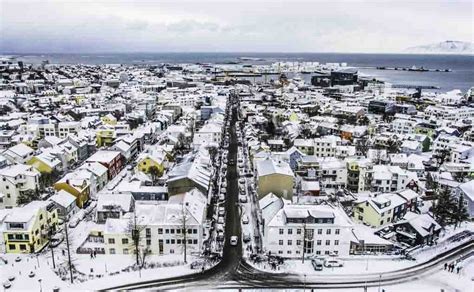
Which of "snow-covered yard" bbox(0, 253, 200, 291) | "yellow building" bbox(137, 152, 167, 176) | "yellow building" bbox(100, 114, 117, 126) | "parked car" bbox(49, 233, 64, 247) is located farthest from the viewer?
"yellow building" bbox(100, 114, 117, 126)

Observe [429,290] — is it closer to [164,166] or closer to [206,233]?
[206,233]

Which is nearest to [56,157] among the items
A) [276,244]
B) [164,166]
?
[164,166]

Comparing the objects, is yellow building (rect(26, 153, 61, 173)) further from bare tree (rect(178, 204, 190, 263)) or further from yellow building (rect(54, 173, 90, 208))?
bare tree (rect(178, 204, 190, 263))

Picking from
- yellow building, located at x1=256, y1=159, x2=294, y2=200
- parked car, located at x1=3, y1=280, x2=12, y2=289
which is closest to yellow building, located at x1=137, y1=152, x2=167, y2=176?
yellow building, located at x1=256, y1=159, x2=294, y2=200

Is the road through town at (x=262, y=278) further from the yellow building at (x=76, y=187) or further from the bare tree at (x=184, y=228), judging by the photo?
the yellow building at (x=76, y=187)

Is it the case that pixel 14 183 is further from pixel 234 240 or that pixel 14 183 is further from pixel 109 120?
pixel 109 120

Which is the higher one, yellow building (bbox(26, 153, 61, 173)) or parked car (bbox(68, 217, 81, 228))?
yellow building (bbox(26, 153, 61, 173))

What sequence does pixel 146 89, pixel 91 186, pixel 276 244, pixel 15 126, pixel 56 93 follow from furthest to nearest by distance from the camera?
pixel 146 89, pixel 56 93, pixel 15 126, pixel 91 186, pixel 276 244

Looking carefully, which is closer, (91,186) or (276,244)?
(276,244)

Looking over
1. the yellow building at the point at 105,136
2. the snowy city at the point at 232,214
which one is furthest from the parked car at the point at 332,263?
the yellow building at the point at 105,136
